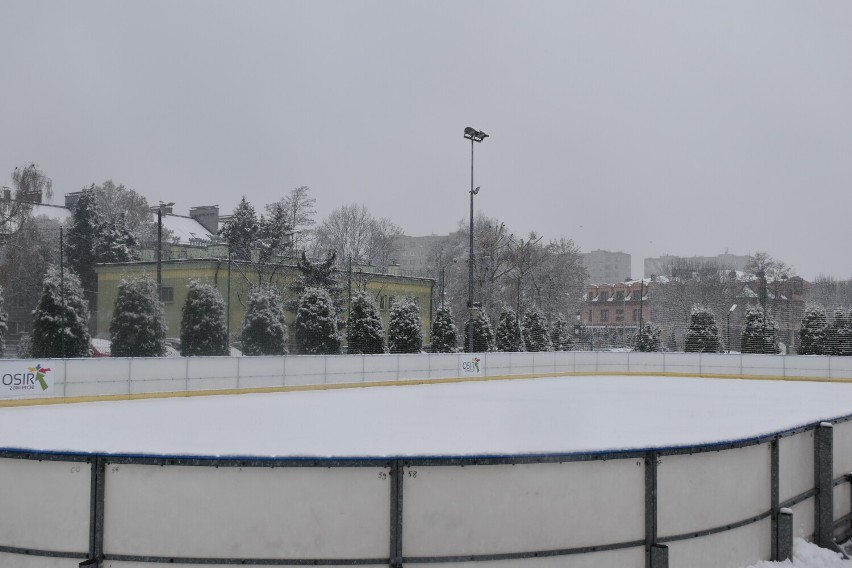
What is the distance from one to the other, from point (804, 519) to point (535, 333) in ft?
117

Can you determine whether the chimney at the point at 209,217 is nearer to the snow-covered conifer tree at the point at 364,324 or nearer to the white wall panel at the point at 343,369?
the snow-covered conifer tree at the point at 364,324

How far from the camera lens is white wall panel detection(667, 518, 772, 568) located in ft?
20.3

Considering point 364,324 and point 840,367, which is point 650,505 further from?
point 364,324

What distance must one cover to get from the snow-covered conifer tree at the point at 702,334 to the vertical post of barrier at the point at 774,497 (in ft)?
96.3

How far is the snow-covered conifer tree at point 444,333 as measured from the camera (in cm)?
3844

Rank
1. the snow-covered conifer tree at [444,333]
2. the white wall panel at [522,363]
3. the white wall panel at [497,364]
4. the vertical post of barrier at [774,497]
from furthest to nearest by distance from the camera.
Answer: the snow-covered conifer tree at [444,333] < the white wall panel at [522,363] < the white wall panel at [497,364] < the vertical post of barrier at [774,497]

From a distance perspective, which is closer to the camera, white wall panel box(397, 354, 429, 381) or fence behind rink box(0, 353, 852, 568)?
fence behind rink box(0, 353, 852, 568)

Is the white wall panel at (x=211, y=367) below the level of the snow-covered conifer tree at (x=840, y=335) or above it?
below

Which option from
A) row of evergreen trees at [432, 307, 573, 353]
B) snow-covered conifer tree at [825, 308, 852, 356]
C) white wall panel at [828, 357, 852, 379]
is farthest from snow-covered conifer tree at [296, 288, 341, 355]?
snow-covered conifer tree at [825, 308, 852, 356]

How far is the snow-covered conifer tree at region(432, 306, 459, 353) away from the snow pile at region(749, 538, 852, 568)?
3059cm

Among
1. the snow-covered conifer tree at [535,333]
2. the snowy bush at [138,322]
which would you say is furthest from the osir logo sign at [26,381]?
the snow-covered conifer tree at [535,333]

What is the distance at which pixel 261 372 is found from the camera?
75.2ft

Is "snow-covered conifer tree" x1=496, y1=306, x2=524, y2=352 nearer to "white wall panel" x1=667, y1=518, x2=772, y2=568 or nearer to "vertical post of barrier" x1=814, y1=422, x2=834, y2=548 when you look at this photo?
"vertical post of barrier" x1=814, y1=422, x2=834, y2=548

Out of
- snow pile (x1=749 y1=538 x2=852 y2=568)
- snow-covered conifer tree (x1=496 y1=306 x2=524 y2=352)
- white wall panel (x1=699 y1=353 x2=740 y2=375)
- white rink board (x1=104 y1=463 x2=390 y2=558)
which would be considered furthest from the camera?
snow-covered conifer tree (x1=496 y1=306 x2=524 y2=352)
